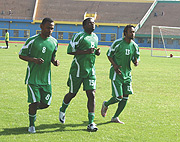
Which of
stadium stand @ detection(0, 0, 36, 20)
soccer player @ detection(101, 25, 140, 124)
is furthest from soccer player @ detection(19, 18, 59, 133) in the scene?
stadium stand @ detection(0, 0, 36, 20)

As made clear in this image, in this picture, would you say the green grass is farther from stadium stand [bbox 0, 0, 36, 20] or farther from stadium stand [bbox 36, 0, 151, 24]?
stadium stand [bbox 0, 0, 36, 20]

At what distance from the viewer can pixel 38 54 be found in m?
5.41

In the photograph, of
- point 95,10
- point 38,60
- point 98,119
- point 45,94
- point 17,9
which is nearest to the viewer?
point 38,60

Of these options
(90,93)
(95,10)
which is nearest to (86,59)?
(90,93)

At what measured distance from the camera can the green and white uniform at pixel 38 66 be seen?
5367 mm

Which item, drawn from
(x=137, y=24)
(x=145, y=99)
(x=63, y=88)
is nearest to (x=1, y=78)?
(x=63, y=88)

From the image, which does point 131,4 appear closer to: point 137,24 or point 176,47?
point 137,24

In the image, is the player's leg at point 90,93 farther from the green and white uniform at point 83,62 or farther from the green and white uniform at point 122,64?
the green and white uniform at point 122,64

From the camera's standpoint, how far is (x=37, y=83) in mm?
5391

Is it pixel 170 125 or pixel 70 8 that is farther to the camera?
pixel 70 8

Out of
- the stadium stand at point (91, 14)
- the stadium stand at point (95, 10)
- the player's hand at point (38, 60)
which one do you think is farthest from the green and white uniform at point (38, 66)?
the stadium stand at point (95, 10)

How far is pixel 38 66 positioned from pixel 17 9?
59333mm

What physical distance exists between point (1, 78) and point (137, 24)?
46.6m

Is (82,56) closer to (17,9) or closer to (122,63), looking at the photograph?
(122,63)
